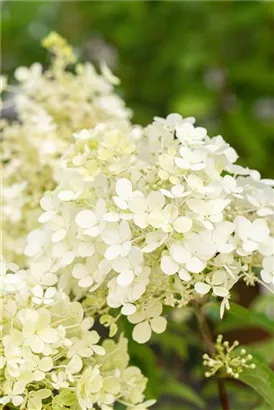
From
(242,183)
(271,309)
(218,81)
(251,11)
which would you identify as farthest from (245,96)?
(242,183)

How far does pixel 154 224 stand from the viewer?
487 mm

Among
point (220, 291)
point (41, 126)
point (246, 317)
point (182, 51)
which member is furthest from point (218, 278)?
point (182, 51)

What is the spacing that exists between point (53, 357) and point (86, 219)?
0.10 metres

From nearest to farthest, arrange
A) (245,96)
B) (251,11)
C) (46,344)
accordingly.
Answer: (46,344), (251,11), (245,96)

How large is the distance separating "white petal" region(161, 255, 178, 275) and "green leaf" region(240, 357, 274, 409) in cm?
13

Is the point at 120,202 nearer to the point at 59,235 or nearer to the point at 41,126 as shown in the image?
the point at 59,235

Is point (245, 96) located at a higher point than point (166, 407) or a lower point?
higher

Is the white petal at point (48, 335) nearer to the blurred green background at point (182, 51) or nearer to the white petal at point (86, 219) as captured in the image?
the white petal at point (86, 219)

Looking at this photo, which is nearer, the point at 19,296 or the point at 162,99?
the point at 19,296

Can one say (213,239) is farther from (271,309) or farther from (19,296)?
(271,309)

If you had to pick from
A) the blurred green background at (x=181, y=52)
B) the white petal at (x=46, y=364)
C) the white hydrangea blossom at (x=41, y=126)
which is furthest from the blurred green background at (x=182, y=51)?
the white petal at (x=46, y=364)

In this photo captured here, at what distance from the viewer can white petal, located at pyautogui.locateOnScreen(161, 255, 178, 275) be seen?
18.9 inches

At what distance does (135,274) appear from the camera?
0.49 metres

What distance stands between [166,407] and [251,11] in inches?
31.3
